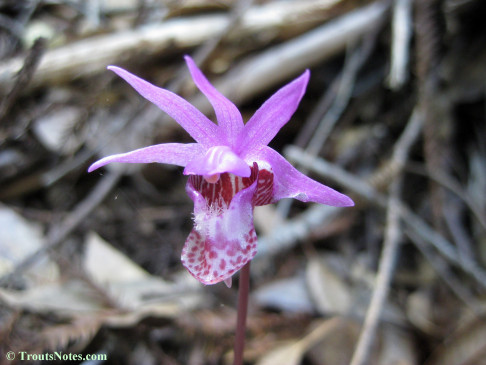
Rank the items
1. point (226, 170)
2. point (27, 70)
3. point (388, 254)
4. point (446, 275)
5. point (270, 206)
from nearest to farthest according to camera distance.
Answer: point (226, 170) → point (27, 70) → point (388, 254) → point (446, 275) → point (270, 206)

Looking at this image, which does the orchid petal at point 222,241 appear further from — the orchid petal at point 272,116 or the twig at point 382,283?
the twig at point 382,283

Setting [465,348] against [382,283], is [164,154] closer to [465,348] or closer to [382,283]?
[382,283]

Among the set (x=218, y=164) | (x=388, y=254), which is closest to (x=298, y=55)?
(x=388, y=254)

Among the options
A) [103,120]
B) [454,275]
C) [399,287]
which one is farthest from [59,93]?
[454,275]

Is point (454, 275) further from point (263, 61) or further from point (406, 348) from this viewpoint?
point (263, 61)

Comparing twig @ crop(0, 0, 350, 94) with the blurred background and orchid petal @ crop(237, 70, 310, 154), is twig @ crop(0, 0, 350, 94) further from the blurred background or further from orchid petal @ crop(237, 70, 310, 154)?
orchid petal @ crop(237, 70, 310, 154)

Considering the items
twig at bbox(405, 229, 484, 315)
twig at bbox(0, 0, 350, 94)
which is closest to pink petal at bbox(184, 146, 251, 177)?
twig at bbox(405, 229, 484, 315)

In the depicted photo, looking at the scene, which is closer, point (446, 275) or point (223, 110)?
point (223, 110)
